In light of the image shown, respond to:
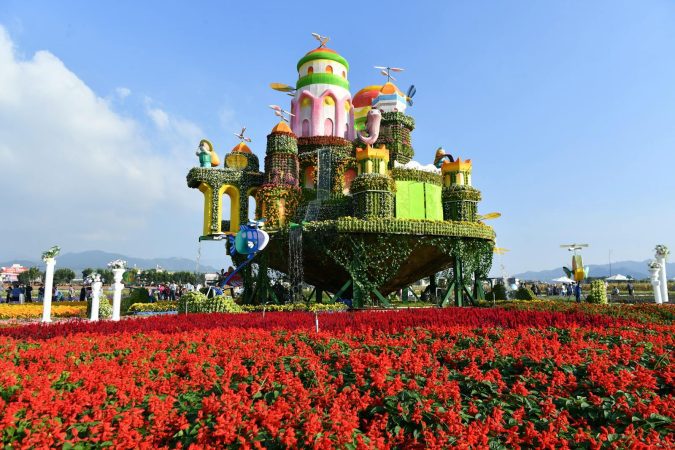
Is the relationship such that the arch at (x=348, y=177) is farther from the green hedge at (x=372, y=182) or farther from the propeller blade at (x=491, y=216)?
the propeller blade at (x=491, y=216)

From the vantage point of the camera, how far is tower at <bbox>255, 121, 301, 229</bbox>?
72.8 ft

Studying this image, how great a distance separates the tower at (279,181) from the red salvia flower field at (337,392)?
552 inches

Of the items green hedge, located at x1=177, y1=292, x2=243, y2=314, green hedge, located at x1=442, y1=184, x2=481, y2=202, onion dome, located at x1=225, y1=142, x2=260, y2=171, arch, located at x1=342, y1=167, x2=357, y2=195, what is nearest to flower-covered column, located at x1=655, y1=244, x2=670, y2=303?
green hedge, located at x1=442, y1=184, x2=481, y2=202

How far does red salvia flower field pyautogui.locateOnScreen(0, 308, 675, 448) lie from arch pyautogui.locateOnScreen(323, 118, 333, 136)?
18.7 meters

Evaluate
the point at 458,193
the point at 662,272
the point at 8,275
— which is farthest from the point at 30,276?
the point at 662,272

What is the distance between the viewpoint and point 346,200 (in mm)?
21969

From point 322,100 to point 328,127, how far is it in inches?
58.5

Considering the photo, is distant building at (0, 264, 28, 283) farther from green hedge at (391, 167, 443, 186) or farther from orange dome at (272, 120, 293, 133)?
green hedge at (391, 167, 443, 186)

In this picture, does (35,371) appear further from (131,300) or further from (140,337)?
(131,300)

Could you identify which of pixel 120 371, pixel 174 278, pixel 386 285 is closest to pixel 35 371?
pixel 120 371

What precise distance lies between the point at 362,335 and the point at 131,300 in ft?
69.9

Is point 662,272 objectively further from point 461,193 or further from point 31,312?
point 31,312

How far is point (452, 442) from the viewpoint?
3.87m

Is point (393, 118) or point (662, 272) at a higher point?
point (393, 118)
